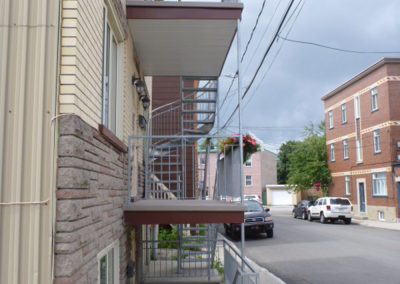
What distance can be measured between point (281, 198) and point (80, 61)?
185 feet

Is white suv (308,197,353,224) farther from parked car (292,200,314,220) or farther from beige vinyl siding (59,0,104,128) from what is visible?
beige vinyl siding (59,0,104,128)

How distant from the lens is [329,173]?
38938 millimetres

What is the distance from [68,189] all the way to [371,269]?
10.8m

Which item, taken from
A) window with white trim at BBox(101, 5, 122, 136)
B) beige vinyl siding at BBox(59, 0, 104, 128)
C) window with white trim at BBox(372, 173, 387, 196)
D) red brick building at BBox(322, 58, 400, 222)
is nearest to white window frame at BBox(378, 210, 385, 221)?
red brick building at BBox(322, 58, 400, 222)

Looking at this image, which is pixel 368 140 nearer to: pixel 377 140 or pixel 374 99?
pixel 377 140

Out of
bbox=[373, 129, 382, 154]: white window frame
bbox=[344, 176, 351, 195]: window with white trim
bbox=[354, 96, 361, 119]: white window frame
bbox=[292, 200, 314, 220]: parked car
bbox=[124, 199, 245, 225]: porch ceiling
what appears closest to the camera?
bbox=[124, 199, 245, 225]: porch ceiling

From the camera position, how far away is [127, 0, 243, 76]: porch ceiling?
689cm

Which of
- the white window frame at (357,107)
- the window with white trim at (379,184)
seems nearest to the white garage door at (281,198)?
the white window frame at (357,107)

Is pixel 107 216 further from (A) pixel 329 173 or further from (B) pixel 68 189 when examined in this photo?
(A) pixel 329 173

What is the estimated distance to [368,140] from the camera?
31.1 metres

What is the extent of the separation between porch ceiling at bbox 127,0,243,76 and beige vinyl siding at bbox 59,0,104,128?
9.17 ft

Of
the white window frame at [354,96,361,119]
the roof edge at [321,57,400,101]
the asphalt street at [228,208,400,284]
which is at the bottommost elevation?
the asphalt street at [228,208,400,284]

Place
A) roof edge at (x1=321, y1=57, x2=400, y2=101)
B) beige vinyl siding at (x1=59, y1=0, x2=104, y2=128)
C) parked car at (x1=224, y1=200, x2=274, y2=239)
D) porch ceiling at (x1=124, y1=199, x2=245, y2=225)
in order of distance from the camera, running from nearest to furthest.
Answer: beige vinyl siding at (x1=59, y1=0, x2=104, y2=128) → porch ceiling at (x1=124, y1=199, x2=245, y2=225) → parked car at (x1=224, y1=200, x2=274, y2=239) → roof edge at (x1=321, y1=57, x2=400, y2=101)

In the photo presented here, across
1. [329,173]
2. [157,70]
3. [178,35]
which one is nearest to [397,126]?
[329,173]
